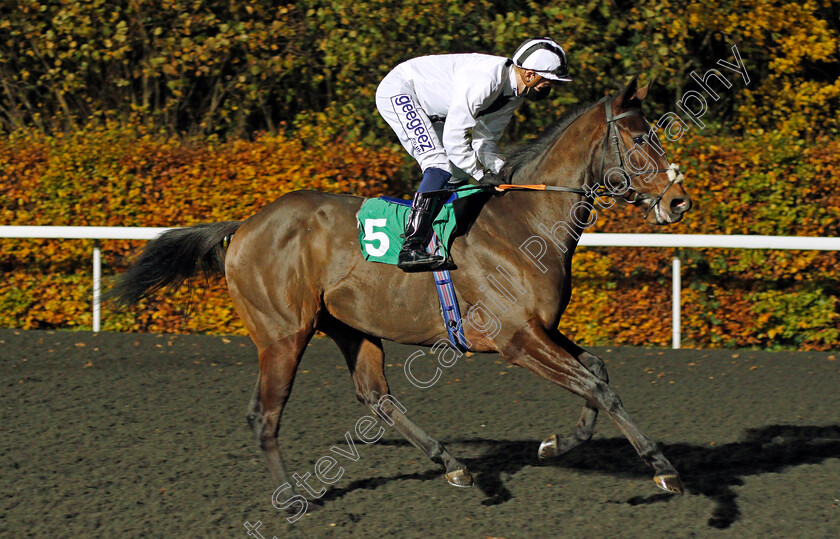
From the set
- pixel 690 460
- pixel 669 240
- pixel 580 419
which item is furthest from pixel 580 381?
pixel 669 240

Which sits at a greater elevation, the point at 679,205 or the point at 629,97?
the point at 629,97

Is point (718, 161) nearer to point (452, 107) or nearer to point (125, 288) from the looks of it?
point (452, 107)

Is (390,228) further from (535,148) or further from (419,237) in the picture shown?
(535,148)

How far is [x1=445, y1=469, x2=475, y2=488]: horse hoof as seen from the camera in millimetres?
4199

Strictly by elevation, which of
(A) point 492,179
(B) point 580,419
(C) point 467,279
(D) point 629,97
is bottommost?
(B) point 580,419

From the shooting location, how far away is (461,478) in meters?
4.20

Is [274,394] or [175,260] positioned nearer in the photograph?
[274,394]

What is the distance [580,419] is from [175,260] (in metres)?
2.17

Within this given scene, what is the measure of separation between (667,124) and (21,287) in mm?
5942

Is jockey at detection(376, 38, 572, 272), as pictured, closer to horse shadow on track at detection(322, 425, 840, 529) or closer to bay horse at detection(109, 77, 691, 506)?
bay horse at detection(109, 77, 691, 506)

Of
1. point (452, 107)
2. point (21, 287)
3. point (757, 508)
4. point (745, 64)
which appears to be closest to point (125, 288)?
point (452, 107)

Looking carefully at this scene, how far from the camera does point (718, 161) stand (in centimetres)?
761

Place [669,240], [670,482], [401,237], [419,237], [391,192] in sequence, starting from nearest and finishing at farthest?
[670,482]
[419,237]
[401,237]
[669,240]
[391,192]

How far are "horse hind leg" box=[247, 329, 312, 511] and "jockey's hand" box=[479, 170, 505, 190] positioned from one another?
1060mm
